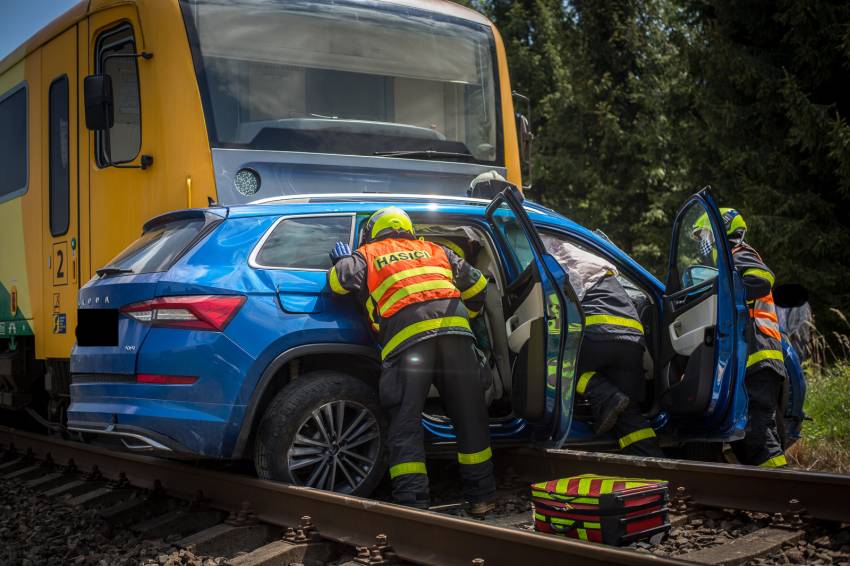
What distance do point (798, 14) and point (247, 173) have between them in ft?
30.0

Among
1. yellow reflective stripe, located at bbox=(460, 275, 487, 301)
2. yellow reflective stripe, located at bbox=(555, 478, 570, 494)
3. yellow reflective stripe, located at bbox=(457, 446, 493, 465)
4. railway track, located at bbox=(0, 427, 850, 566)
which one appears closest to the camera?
railway track, located at bbox=(0, 427, 850, 566)

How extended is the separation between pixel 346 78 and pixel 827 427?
4774mm

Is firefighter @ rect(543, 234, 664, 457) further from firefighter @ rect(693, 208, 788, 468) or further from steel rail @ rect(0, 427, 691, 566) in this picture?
steel rail @ rect(0, 427, 691, 566)

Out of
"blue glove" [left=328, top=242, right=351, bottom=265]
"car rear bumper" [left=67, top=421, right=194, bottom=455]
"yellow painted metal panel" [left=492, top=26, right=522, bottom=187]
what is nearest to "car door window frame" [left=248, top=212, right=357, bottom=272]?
"blue glove" [left=328, top=242, right=351, bottom=265]

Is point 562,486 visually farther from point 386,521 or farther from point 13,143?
point 13,143

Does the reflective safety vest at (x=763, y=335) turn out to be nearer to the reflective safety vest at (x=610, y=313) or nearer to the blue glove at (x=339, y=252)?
the reflective safety vest at (x=610, y=313)

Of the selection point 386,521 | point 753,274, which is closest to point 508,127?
point 753,274

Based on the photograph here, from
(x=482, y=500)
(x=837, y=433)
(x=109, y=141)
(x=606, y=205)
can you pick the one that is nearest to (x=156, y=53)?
(x=109, y=141)

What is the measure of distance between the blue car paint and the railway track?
35 centimetres

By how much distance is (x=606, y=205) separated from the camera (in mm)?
21469

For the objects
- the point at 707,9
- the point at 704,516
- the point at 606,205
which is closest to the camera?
the point at 704,516

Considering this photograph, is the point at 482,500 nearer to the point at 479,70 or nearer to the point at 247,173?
the point at 247,173

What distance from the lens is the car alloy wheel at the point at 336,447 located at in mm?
5379

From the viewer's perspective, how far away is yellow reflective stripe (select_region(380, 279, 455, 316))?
5449mm
